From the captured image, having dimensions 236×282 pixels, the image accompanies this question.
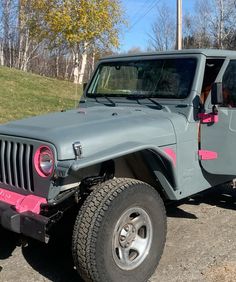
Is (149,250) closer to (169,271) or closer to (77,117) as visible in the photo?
(169,271)

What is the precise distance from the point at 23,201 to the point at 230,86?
103 inches

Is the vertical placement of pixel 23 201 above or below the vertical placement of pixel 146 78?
below

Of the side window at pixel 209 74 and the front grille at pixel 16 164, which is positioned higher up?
the side window at pixel 209 74

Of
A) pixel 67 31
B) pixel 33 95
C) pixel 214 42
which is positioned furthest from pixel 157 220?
pixel 214 42

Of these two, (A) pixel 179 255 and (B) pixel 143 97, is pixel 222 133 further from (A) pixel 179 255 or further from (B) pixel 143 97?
(A) pixel 179 255

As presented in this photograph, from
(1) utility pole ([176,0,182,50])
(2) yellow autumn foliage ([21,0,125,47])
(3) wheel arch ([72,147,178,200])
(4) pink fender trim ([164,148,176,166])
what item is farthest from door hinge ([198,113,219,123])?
(2) yellow autumn foliage ([21,0,125,47])

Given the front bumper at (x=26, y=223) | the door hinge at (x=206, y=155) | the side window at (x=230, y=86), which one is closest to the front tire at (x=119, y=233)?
the front bumper at (x=26, y=223)

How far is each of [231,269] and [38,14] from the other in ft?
104

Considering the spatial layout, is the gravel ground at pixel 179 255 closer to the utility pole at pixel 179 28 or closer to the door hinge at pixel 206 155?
the door hinge at pixel 206 155

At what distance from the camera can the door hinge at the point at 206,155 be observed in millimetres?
4746

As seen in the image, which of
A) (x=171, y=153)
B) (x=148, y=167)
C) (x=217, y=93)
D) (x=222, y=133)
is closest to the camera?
(x=148, y=167)

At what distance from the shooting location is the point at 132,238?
153 inches

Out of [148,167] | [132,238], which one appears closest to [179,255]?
[132,238]

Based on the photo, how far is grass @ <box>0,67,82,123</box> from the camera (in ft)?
44.0
